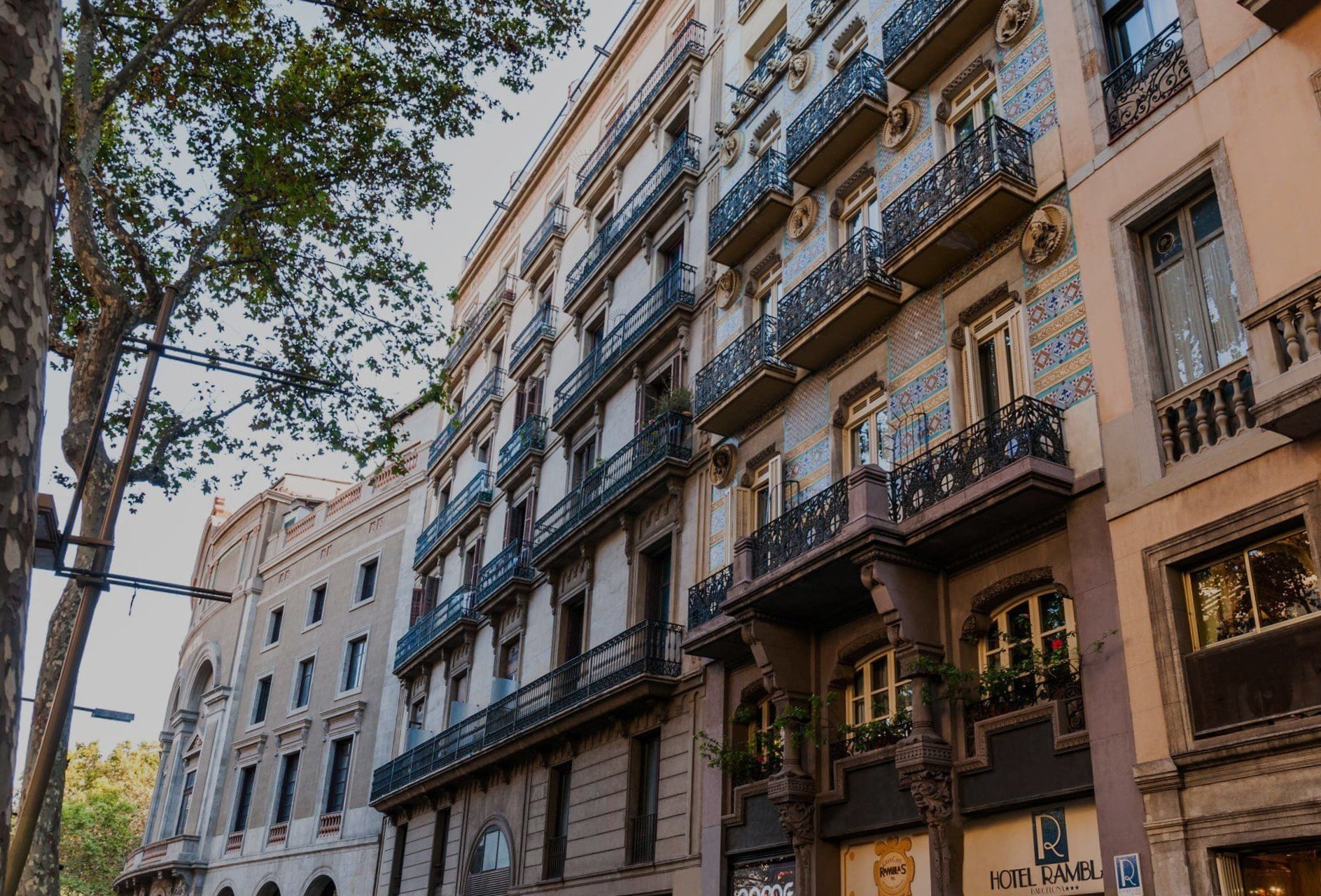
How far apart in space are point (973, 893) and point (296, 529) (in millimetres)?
36444

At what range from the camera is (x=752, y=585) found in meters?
15.4

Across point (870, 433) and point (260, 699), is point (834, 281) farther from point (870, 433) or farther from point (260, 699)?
point (260, 699)

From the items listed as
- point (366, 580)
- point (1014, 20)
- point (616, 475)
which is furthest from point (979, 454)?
point (366, 580)

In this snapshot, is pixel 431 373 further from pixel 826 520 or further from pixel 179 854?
pixel 179 854

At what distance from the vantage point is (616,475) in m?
23.1

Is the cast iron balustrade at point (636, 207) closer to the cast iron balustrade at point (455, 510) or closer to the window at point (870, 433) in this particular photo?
the cast iron balustrade at point (455, 510)

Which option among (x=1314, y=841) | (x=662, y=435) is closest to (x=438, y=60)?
(x=662, y=435)

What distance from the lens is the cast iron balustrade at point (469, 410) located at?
34.3 meters

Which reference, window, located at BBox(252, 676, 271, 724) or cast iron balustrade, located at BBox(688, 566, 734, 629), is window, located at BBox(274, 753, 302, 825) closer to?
window, located at BBox(252, 676, 271, 724)

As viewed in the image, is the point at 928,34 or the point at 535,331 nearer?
the point at 928,34

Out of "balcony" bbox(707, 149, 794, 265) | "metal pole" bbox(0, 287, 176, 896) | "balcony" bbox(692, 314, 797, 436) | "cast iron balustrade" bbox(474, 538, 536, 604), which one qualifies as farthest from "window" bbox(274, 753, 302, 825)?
"metal pole" bbox(0, 287, 176, 896)

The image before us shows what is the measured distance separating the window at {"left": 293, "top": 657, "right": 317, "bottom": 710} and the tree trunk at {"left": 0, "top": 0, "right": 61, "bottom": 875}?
3623 centimetres

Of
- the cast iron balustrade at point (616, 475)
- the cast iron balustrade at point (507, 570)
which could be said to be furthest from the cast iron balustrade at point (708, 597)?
the cast iron balustrade at point (507, 570)

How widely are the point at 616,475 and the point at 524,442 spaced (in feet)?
20.8
